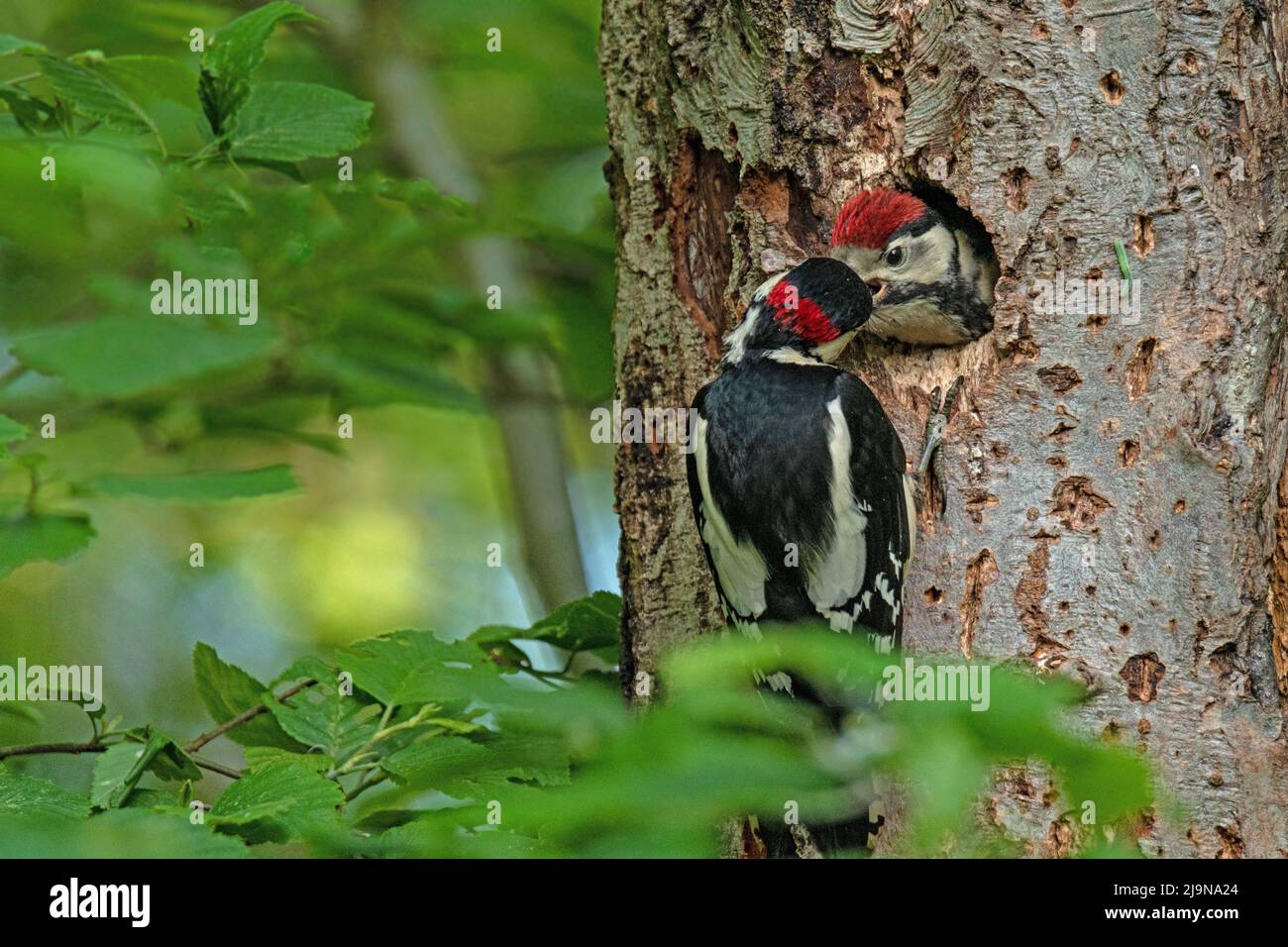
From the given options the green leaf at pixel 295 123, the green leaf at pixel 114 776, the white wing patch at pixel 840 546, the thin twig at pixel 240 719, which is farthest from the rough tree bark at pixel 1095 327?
the green leaf at pixel 114 776

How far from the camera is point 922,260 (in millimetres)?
2424

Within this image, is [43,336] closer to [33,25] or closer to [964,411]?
[964,411]

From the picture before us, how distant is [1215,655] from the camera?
84.0 inches

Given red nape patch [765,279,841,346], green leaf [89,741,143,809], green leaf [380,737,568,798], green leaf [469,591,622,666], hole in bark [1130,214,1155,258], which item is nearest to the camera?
green leaf [380,737,568,798]

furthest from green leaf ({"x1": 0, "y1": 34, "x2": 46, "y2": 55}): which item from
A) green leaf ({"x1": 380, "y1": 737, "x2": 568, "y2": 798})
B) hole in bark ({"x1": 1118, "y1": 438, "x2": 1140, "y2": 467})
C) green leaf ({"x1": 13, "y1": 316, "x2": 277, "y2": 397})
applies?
hole in bark ({"x1": 1118, "y1": 438, "x2": 1140, "y2": 467})

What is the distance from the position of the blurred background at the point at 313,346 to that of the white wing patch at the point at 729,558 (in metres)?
0.70

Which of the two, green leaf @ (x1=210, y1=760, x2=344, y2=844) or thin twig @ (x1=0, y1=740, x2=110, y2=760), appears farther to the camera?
thin twig @ (x1=0, y1=740, x2=110, y2=760)

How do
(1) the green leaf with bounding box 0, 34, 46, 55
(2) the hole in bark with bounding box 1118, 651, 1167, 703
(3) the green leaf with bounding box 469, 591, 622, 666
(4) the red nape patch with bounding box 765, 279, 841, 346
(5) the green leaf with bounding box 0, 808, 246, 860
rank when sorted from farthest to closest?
(3) the green leaf with bounding box 469, 591, 622, 666, (4) the red nape patch with bounding box 765, 279, 841, 346, (2) the hole in bark with bounding box 1118, 651, 1167, 703, (1) the green leaf with bounding box 0, 34, 46, 55, (5) the green leaf with bounding box 0, 808, 246, 860

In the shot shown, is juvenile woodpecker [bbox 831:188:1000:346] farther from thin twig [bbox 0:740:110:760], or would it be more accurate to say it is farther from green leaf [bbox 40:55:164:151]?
thin twig [bbox 0:740:110:760]

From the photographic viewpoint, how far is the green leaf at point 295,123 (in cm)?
230

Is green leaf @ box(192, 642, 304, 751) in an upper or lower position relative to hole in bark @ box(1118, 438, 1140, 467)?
lower

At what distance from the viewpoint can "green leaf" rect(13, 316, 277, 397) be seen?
2.19m
